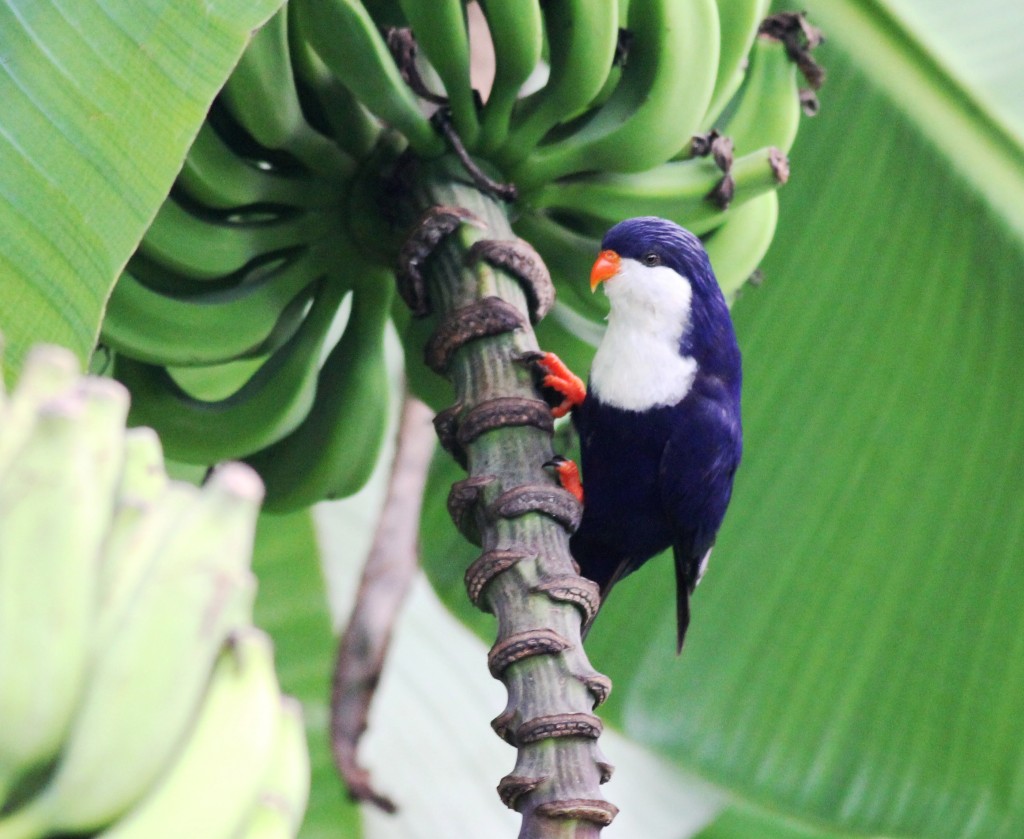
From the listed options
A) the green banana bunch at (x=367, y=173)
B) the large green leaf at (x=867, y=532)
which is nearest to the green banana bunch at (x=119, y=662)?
the green banana bunch at (x=367, y=173)

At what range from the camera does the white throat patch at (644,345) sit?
4.41 ft

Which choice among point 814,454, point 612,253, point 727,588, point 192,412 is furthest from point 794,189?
point 192,412

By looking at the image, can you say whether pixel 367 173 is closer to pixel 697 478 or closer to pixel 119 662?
pixel 697 478

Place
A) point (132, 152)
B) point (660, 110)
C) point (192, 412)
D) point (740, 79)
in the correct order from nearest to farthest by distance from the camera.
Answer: point (132, 152) < point (660, 110) < point (192, 412) < point (740, 79)

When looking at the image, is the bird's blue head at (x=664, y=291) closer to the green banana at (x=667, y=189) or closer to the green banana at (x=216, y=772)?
the green banana at (x=667, y=189)

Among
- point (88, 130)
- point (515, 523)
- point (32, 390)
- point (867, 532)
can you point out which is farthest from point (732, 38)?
point (32, 390)

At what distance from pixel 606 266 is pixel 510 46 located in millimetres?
238

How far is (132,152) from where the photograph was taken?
0.87 metres

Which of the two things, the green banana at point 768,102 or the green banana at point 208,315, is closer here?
the green banana at point 208,315

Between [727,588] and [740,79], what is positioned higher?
[740,79]

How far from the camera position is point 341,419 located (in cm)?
142

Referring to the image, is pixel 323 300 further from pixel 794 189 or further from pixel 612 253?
pixel 794 189

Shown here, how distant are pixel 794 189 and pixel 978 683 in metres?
0.77

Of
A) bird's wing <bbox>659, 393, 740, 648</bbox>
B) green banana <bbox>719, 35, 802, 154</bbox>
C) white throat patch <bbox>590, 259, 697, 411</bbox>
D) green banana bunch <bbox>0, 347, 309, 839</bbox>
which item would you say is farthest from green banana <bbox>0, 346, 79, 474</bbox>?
green banana <bbox>719, 35, 802, 154</bbox>
